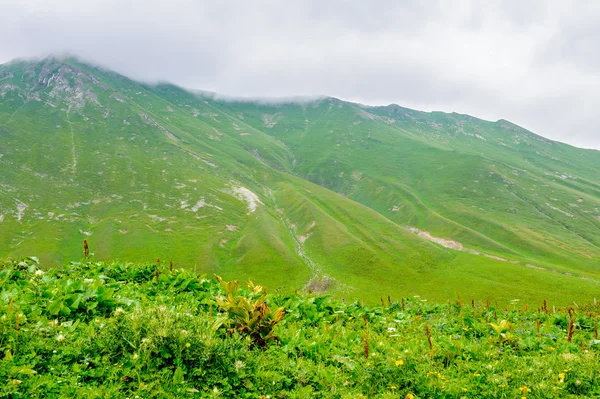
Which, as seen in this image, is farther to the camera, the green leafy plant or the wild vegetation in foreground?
the green leafy plant

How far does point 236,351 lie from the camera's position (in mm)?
7961

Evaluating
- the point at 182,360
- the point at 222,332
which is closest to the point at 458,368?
the point at 222,332

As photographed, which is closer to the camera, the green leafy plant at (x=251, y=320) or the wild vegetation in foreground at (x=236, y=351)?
the wild vegetation in foreground at (x=236, y=351)

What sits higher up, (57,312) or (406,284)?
(57,312)

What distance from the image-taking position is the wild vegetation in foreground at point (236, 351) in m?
6.94

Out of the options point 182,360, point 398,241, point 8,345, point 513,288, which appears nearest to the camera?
point 8,345

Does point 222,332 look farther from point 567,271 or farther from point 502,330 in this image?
point 567,271

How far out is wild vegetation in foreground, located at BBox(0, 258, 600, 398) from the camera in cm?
694

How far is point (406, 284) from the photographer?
129375mm

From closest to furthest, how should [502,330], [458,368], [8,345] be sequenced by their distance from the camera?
[8,345] → [458,368] → [502,330]

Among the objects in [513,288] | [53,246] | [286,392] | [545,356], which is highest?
[545,356]

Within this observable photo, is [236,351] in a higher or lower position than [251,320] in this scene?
lower

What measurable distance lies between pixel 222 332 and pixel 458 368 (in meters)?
6.60

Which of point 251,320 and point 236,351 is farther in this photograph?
point 251,320
